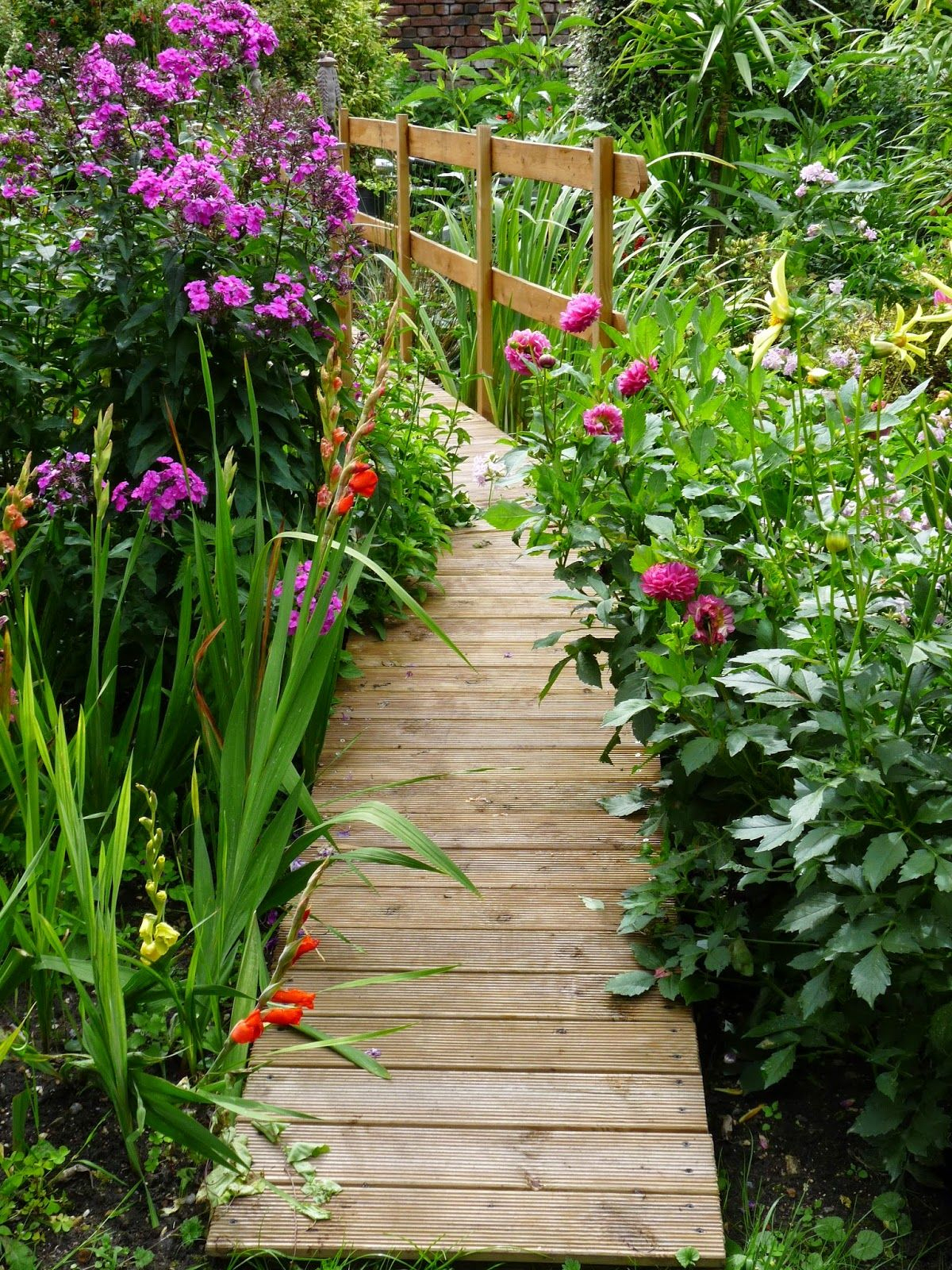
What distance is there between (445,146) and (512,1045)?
15.0 feet

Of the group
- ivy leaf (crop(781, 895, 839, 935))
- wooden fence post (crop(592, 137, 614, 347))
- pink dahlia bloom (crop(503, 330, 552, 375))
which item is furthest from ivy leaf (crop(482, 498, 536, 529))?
wooden fence post (crop(592, 137, 614, 347))

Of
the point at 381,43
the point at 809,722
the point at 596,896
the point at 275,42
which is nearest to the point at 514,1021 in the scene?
the point at 596,896

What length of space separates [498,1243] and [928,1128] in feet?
2.05

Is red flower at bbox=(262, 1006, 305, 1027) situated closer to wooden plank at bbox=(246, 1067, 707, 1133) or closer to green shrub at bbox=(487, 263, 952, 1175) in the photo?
wooden plank at bbox=(246, 1067, 707, 1133)

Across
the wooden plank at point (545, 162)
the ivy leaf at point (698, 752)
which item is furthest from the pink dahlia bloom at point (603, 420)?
the wooden plank at point (545, 162)

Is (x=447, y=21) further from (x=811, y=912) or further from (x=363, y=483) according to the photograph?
(x=811, y=912)

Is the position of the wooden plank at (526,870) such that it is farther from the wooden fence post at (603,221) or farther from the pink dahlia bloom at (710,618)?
the wooden fence post at (603,221)

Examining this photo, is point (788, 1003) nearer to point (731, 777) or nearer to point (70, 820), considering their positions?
point (731, 777)

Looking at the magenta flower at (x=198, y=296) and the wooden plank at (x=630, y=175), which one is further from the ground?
the wooden plank at (x=630, y=175)

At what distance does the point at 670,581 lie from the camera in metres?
2.00

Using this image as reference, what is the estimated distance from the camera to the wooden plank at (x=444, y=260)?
17.7 ft

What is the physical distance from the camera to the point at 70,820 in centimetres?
169

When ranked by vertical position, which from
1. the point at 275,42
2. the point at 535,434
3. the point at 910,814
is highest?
the point at 275,42

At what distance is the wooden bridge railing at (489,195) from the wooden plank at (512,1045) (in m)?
1.97
